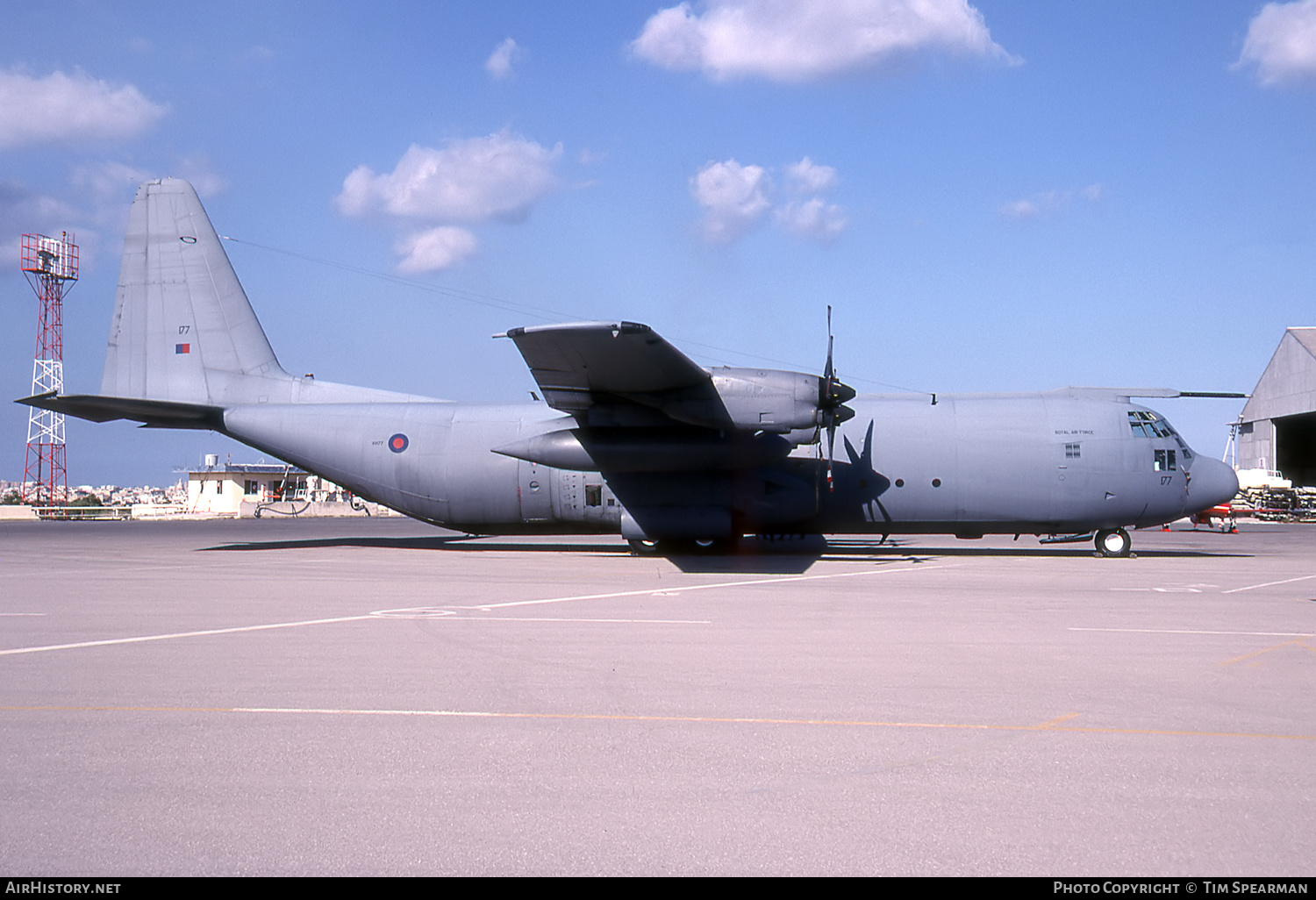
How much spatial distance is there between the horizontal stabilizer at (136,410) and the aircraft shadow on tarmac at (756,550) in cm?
342

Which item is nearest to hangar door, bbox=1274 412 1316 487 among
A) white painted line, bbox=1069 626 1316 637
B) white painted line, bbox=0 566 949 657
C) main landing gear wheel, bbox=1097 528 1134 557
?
main landing gear wheel, bbox=1097 528 1134 557

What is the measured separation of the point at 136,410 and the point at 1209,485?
25.5 metres

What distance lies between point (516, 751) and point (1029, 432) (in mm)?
18208

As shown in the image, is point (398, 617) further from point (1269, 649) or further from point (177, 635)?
point (1269, 649)

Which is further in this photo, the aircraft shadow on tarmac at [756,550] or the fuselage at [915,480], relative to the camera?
the fuselage at [915,480]

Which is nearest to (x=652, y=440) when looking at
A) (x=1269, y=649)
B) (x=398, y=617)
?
(x=398, y=617)

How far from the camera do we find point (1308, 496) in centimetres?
5438

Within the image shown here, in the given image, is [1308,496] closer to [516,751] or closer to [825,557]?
[825,557]

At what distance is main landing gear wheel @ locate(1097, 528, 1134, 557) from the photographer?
2114 cm

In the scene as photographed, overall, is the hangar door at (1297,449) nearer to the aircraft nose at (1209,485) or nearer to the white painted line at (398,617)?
the aircraft nose at (1209,485)

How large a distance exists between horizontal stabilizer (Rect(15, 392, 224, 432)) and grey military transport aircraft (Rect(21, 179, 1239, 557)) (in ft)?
0.22

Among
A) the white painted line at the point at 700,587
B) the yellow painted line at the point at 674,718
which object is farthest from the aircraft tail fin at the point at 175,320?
the yellow painted line at the point at 674,718

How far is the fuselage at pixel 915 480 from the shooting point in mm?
20562
